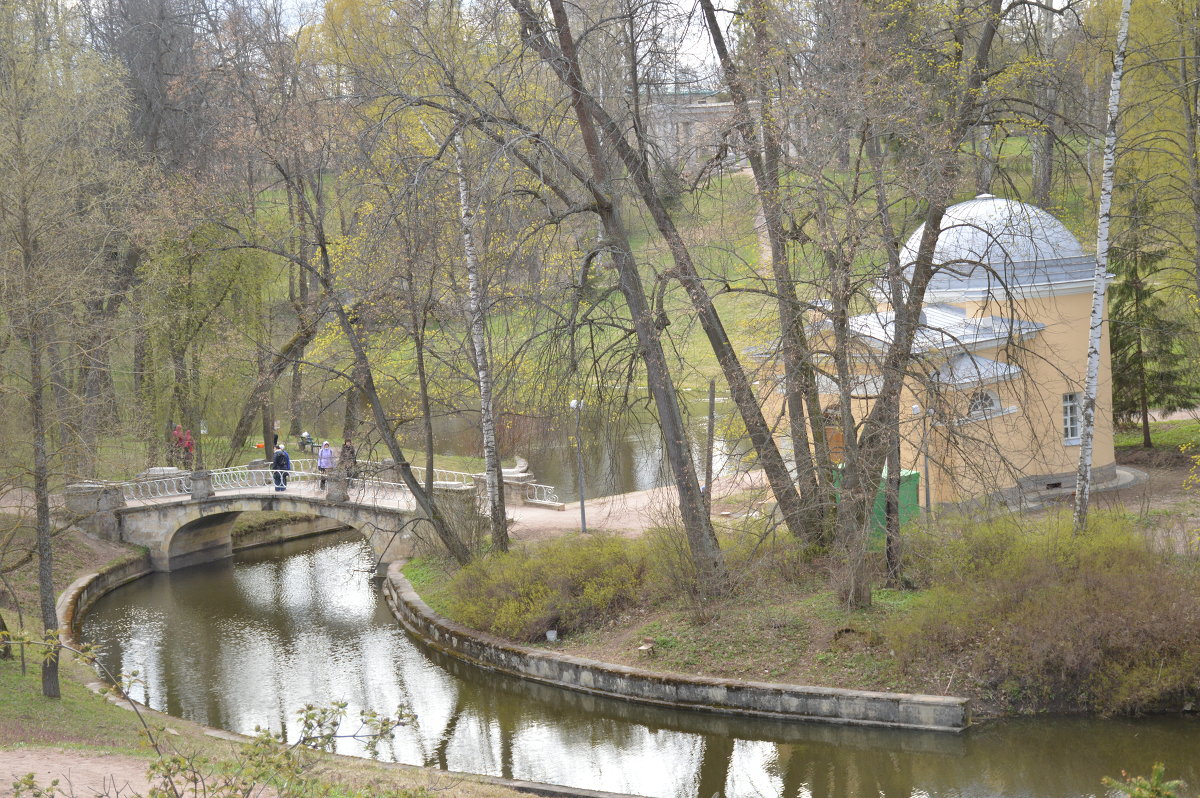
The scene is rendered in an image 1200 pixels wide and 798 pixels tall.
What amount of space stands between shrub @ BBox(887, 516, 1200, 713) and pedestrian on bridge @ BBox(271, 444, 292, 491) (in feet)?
56.5

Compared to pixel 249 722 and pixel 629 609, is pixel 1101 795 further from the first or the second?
pixel 249 722

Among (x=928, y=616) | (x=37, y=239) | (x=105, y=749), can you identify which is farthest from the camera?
(x=37, y=239)

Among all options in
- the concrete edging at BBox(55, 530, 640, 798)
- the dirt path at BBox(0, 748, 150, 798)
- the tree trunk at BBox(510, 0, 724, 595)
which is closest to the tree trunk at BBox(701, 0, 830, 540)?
the tree trunk at BBox(510, 0, 724, 595)

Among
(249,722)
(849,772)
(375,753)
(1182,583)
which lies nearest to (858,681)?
(849,772)

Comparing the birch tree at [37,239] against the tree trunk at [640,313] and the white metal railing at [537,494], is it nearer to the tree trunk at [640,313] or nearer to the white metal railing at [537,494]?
the tree trunk at [640,313]

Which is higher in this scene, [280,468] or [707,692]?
[280,468]

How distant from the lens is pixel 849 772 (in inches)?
494

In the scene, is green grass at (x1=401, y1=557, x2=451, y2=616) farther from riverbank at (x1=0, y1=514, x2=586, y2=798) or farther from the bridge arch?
riverbank at (x1=0, y1=514, x2=586, y2=798)

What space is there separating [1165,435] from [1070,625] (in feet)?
58.9

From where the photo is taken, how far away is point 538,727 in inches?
608

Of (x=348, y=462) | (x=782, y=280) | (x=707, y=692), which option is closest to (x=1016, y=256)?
(x=782, y=280)

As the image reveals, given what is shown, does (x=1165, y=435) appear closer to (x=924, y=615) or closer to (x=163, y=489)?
(x=924, y=615)

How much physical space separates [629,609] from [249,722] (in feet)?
19.9

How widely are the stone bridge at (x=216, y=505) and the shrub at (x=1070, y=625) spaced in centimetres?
1360
